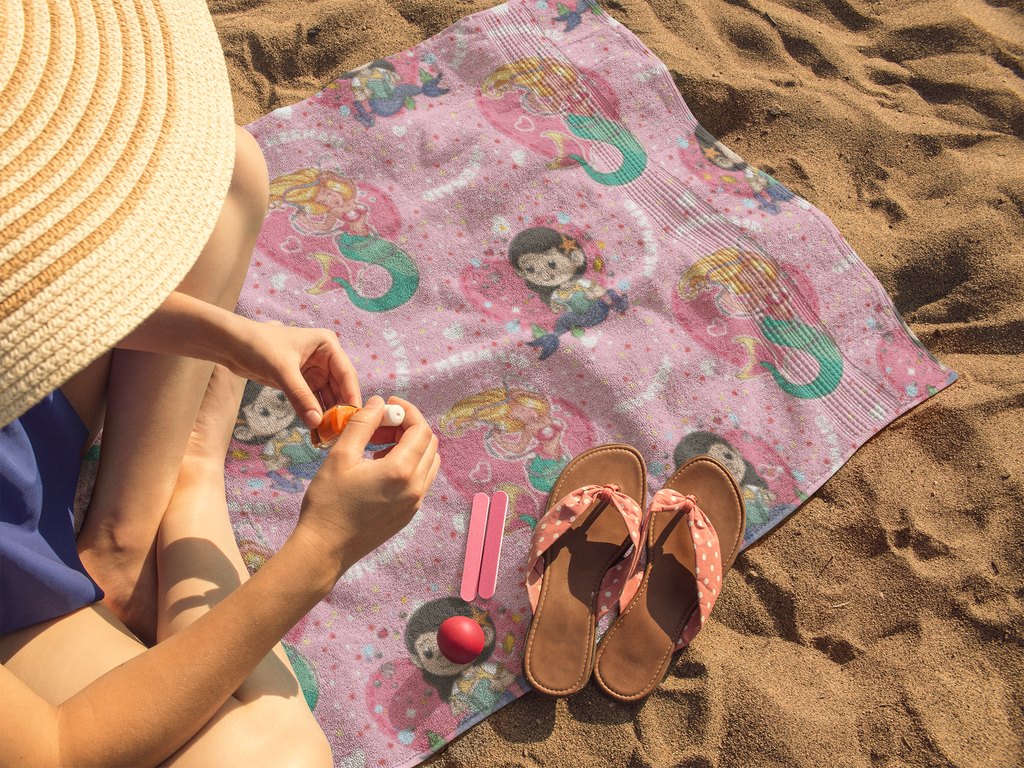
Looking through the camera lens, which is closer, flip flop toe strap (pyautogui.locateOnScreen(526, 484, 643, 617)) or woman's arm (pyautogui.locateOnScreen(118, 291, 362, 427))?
woman's arm (pyautogui.locateOnScreen(118, 291, 362, 427))

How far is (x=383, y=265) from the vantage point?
1463mm

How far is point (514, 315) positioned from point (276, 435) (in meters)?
0.56

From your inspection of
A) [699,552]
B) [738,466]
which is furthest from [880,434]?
[699,552]

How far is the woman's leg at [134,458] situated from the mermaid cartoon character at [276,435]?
27cm

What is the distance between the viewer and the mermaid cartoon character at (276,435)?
4.20 feet

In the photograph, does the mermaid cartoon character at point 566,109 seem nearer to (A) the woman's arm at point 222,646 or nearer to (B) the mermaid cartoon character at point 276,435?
(B) the mermaid cartoon character at point 276,435

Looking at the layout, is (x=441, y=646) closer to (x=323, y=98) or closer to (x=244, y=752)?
(x=244, y=752)

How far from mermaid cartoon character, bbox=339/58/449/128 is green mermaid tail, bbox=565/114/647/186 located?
0.37 meters

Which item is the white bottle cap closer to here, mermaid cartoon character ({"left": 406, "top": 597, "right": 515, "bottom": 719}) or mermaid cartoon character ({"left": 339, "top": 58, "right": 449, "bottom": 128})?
mermaid cartoon character ({"left": 406, "top": 597, "right": 515, "bottom": 719})

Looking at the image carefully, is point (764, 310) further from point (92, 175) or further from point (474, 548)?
point (92, 175)

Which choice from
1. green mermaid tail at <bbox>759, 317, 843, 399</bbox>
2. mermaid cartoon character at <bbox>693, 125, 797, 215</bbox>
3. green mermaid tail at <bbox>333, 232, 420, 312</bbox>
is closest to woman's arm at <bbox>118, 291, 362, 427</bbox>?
green mermaid tail at <bbox>333, 232, 420, 312</bbox>

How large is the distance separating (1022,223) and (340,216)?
64.6 inches

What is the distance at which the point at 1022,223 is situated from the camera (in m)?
1.57

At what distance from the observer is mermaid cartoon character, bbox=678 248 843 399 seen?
4.65ft
